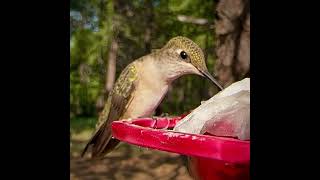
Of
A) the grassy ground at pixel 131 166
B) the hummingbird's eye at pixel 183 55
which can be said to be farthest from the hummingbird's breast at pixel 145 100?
the grassy ground at pixel 131 166

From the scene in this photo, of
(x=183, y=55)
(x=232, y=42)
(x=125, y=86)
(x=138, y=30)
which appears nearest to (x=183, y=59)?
(x=183, y=55)

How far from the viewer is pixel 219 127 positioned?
92 centimetres

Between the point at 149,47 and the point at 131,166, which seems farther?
the point at 131,166

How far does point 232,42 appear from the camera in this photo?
4164 mm

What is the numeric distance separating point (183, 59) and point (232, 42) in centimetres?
203

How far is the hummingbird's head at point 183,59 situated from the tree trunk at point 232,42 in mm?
1646

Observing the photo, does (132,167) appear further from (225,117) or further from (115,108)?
(225,117)

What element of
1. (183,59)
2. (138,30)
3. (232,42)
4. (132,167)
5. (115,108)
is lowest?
(132,167)

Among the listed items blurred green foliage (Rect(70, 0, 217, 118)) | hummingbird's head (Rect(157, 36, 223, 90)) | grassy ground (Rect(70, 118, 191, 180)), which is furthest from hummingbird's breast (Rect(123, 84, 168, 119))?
grassy ground (Rect(70, 118, 191, 180))

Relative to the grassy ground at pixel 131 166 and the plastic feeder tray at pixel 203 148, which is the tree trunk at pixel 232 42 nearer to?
the grassy ground at pixel 131 166

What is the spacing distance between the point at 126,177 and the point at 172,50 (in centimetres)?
484
